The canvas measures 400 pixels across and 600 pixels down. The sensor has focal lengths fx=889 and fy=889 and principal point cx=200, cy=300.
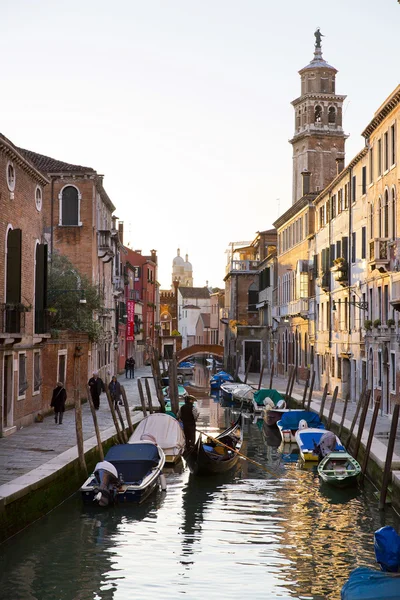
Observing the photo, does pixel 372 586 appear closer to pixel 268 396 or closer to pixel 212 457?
pixel 212 457

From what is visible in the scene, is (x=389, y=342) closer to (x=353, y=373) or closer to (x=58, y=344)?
(x=353, y=373)

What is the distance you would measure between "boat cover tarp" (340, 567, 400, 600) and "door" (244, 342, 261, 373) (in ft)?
149

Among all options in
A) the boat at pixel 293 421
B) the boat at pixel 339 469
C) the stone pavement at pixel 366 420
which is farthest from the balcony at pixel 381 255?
the boat at pixel 339 469

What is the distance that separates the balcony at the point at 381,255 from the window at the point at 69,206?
12750 mm

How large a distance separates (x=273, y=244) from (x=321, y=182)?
5799 millimetres

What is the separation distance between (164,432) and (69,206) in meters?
14.9

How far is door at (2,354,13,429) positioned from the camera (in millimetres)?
18641

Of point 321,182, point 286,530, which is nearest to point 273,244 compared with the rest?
point 321,182

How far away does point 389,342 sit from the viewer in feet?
78.2

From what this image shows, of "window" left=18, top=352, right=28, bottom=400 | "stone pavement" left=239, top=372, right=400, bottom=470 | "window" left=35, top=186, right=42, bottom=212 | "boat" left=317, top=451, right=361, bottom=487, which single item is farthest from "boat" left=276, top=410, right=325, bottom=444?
"window" left=35, top=186, right=42, bottom=212

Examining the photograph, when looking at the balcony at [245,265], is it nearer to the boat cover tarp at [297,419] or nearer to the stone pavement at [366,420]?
the stone pavement at [366,420]

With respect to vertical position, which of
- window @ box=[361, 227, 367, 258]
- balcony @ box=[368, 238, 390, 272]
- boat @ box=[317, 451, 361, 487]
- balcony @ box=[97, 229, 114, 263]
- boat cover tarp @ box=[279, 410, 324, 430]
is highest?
balcony @ box=[97, 229, 114, 263]

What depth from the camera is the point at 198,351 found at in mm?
66312

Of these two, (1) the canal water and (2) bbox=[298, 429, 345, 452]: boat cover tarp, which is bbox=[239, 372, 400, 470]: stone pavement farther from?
(1) the canal water
